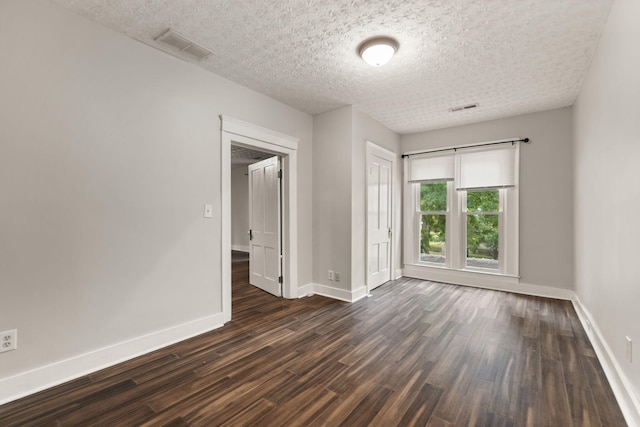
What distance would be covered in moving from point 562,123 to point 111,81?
5507 mm

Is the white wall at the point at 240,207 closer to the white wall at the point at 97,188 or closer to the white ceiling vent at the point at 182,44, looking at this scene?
the white wall at the point at 97,188

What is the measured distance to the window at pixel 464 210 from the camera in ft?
14.8

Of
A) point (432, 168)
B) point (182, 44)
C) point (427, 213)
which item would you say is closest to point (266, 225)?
point (182, 44)

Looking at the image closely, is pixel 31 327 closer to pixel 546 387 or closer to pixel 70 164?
pixel 70 164

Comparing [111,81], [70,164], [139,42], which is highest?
[139,42]

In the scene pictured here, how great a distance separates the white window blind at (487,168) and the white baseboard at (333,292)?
2534 mm

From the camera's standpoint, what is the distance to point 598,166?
8.44ft

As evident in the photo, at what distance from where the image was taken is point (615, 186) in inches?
80.9

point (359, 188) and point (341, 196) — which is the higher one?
point (359, 188)

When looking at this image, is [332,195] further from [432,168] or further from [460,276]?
[460,276]

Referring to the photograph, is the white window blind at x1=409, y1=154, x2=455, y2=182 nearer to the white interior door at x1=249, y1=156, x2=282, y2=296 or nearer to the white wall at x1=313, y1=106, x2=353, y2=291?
the white wall at x1=313, y1=106, x2=353, y2=291

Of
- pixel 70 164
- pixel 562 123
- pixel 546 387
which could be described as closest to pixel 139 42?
pixel 70 164

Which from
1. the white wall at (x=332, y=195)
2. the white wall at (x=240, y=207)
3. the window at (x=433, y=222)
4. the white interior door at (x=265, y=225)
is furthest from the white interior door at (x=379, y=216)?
the white wall at (x=240, y=207)

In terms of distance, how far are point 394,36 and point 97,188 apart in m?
2.76
